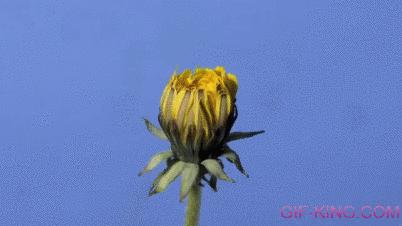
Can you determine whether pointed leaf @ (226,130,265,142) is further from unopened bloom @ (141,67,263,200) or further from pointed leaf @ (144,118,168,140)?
pointed leaf @ (144,118,168,140)

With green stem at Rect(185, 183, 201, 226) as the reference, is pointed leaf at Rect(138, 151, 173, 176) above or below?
above

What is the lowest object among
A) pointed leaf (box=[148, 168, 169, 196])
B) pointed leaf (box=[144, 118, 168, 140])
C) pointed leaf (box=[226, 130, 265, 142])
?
pointed leaf (box=[148, 168, 169, 196])

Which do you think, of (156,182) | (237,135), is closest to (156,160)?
(156,182)

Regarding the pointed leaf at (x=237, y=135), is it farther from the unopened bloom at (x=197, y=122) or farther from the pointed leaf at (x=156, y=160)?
the pointed leaf at (x=156, y=160)

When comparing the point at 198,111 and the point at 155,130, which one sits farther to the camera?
the point at 155,130

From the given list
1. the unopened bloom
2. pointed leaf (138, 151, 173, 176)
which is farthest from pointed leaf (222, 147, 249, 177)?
pointed leaf (138, 151, 173, 176)

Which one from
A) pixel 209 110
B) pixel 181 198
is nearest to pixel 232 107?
pixel 209 110

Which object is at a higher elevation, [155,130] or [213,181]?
[155,130]

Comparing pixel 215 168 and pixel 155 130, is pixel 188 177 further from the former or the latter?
pixel 155 130

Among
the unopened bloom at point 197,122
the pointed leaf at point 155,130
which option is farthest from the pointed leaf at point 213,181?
the pointed leaf at point 155,130
